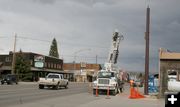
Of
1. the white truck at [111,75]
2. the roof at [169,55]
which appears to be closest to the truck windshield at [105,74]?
the white truck at [111,75]

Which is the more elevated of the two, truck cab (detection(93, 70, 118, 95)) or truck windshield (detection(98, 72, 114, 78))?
truck windshield (detection(98, 72, 114, 78))

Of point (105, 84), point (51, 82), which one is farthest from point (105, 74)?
point (51, 82)

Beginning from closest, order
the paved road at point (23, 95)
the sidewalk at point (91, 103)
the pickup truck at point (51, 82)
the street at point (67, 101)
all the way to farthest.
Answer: the sidewalk at point (91, 103)
the street at point (67, 101)
the paved road at point (23, 95)
the pickup truck at point (51, 82)

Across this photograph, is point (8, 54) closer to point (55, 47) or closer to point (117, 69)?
point (55, 47)

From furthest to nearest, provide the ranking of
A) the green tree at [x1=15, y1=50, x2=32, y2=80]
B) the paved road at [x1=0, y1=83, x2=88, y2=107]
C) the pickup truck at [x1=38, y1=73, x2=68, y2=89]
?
the green tree at [x1=15, y1=50, x2=32, y2=80], the pickup truck at [x1=38, y1=73, x2=68, y2=89], the paved road at [x1=0, y1=83, x2=88, y2=107]

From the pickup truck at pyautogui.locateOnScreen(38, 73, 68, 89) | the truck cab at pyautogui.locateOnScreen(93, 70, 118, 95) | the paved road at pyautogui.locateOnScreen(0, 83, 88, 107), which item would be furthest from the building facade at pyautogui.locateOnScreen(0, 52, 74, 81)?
the truck cab at pyautogui.locateOnScreen(93, 70, 118, 95)

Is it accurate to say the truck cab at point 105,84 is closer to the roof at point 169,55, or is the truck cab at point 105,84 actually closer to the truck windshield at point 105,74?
the truck windshield at point 105,74

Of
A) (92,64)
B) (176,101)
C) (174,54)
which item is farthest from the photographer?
(92,64)

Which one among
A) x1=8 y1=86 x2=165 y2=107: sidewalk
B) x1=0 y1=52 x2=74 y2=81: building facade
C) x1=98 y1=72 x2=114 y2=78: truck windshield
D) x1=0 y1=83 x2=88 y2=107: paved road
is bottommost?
x1=8 y1=86 x2=165 y2=107: sidewalk

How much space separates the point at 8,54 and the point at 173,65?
3116 inches

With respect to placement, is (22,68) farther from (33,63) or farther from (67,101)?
(67,101)

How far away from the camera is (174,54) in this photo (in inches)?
1256

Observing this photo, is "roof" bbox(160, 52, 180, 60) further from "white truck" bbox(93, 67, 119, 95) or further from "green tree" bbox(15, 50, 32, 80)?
"green tree" bbox(15, 50, 32, 80)

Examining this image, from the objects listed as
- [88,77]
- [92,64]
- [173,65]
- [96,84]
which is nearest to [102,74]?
[96,84]
